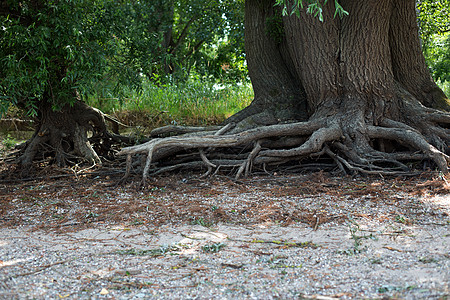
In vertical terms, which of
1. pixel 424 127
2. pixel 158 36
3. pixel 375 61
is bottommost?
pixel 424 127

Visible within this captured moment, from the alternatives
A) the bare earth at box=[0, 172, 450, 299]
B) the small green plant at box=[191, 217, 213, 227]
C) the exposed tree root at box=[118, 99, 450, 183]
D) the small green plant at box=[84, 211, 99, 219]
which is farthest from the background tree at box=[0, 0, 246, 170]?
the small green plant at box=[191, 217, 213, 227]

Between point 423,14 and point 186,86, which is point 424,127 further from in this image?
point 186,86

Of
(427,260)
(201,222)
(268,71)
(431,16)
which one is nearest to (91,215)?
(201,222)

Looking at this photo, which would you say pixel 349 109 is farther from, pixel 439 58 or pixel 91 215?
pixel 439 58

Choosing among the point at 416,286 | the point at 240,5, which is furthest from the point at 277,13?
the point at 416,286

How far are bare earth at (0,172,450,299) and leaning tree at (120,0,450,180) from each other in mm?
478

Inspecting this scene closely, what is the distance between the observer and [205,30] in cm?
1220

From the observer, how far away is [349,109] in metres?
6.58

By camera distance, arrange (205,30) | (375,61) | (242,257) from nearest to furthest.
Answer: (242,257) → (375,61) → (205,30)

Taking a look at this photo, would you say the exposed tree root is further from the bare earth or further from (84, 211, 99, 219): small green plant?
(84, 211, 99, 219): small green plant

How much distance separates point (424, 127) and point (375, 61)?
4.02 feet

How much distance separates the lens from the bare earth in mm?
2928

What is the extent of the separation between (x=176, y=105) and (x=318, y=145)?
464 cm

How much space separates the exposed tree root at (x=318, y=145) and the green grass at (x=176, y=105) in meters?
2.87
